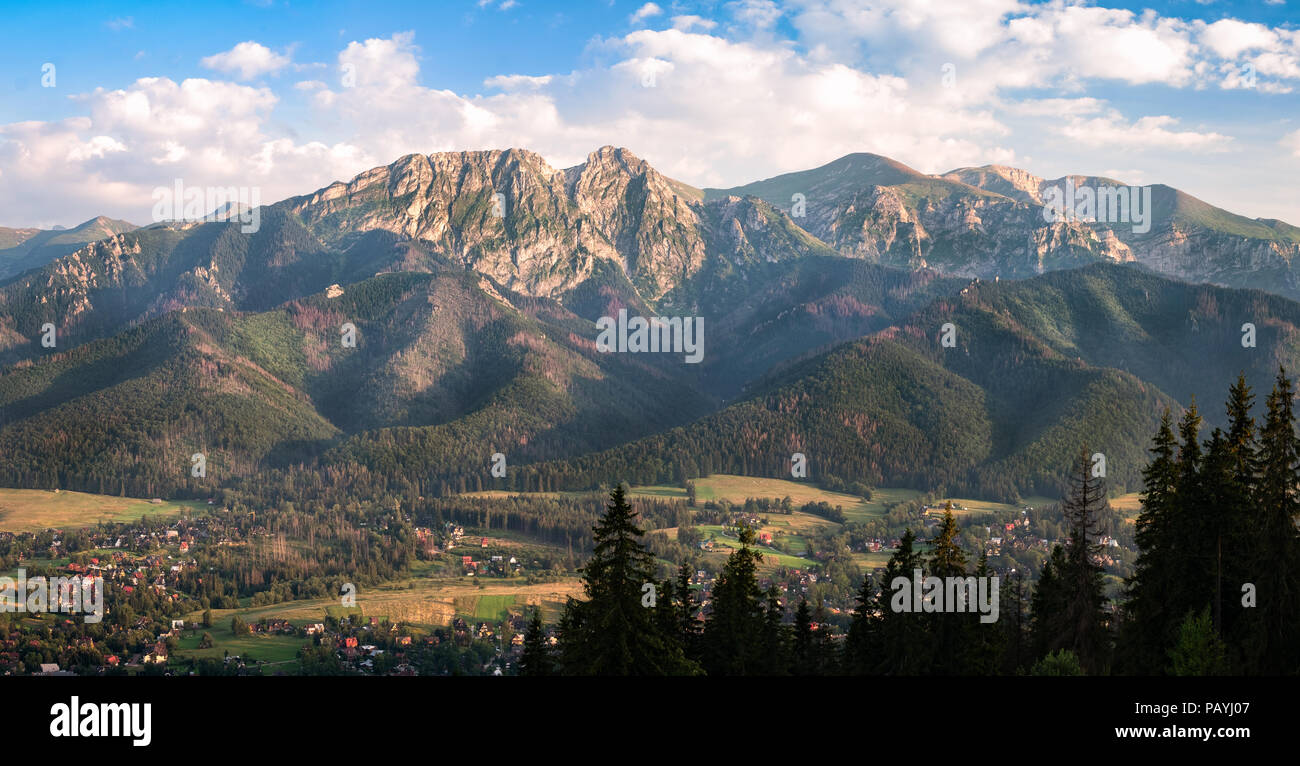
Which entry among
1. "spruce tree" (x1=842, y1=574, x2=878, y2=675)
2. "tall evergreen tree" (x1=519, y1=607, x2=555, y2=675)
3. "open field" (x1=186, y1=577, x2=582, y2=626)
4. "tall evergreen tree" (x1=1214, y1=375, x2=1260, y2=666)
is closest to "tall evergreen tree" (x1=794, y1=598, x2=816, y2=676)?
"spruce tree" (x1=842, y1=574, x2=878, y2=675)

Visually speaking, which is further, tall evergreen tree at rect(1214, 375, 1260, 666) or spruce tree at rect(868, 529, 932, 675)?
spruce tree at rect(868, 529, 932, 675)

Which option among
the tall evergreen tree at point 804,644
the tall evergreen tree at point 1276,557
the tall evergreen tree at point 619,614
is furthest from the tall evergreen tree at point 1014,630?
the tall evergreen tree at point 619,614

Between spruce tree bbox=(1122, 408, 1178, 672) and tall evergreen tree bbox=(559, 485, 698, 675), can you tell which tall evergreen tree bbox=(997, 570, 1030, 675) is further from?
→ tall evergreen tree bbox=(559, 485, 698, 675)

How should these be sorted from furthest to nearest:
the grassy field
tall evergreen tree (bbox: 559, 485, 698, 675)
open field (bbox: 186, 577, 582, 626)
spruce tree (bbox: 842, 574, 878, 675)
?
open field (bbox: 186, 577, 582, 626), the grassy field, spruce tree (bbox: 842, 574, 878, 675), tall evergreen tree (bbox: 559, 485, 698, 675)

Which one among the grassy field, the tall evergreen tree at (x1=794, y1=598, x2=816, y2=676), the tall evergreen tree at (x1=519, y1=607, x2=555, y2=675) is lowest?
the grassy field

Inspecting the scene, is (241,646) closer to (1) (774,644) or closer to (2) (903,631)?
(1) (774,644)

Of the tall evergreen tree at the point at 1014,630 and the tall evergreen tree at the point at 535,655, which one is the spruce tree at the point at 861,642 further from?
the tall evergreen tree at the point at 535,655

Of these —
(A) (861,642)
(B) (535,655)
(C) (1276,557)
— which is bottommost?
(A) (861,642)

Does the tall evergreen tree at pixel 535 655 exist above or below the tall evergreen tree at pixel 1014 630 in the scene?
above

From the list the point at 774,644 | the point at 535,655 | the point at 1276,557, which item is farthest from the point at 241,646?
the point at 1276,557
